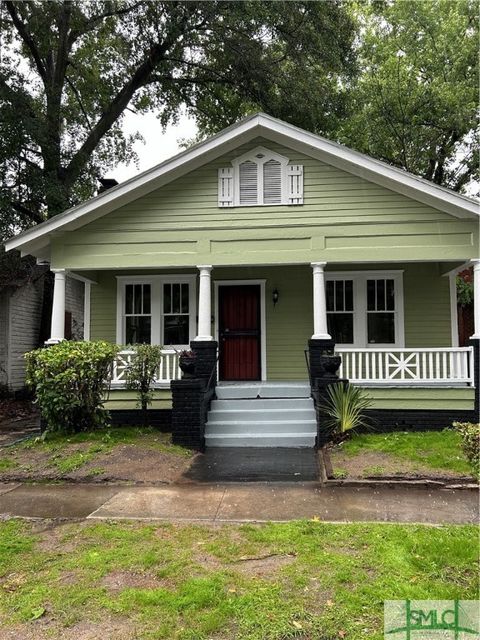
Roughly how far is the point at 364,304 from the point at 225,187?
397 centimetres

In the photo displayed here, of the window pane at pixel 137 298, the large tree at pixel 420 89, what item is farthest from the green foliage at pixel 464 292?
the window pane at pixel 137 298

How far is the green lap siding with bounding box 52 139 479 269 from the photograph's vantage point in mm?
8984

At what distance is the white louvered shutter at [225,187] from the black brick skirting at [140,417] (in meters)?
4.13

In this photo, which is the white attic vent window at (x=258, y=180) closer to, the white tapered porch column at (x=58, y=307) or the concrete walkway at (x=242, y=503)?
the white tapered porch column at (x=58, y=307)

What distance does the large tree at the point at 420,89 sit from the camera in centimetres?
1720

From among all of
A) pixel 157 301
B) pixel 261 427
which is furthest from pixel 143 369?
pixel 157 301

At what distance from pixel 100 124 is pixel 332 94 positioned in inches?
321

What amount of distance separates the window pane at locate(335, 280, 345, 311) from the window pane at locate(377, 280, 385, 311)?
2.62ft

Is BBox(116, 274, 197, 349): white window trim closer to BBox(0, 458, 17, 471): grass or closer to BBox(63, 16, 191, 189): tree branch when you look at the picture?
BBox(0, 458, 17, 471): grass

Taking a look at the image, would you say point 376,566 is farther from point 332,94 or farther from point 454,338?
point 332,94

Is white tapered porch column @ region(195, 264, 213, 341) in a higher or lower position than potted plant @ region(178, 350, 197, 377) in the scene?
higher

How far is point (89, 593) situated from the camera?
3.28m

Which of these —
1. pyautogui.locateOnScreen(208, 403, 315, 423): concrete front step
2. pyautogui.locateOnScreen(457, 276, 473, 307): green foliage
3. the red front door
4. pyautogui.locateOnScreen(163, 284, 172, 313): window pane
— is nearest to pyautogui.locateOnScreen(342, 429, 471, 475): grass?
pyautogui.locateOnScreen(208, 403, 315, 423): concrete front step

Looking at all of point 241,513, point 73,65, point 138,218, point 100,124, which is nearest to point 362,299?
point 138,218
